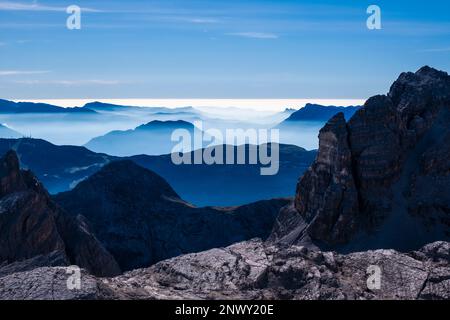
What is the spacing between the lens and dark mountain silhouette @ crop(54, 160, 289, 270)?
→ 3398 inches

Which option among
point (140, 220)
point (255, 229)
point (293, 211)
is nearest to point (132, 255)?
point (140, 220)

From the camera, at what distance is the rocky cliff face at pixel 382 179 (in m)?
41.0

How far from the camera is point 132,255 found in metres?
83.8

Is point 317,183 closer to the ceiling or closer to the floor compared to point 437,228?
closer to the ceiling

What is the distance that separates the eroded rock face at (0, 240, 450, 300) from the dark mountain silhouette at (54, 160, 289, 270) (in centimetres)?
5390

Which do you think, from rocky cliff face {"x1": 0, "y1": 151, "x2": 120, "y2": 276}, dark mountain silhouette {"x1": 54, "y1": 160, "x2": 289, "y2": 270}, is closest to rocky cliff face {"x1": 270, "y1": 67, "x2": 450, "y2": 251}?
rocky cliff face {"x1": 0, "y1": 151, "x2": 120, "y2": 276}

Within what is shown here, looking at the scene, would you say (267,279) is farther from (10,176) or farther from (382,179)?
(10,176)

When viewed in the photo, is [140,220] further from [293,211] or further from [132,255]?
[293,211]

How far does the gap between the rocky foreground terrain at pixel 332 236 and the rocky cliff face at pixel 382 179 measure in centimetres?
8

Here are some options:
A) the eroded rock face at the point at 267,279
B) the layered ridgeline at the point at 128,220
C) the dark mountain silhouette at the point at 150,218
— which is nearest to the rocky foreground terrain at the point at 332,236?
the eroded rock face at the point at 267,279

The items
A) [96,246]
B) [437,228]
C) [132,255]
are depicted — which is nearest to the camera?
[437,228]

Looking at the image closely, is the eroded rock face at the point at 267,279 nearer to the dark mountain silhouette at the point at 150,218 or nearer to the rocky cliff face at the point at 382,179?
the rocky cliff face at the point at 382,179
